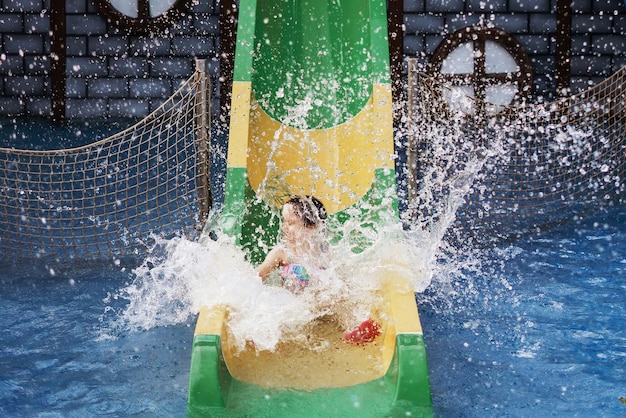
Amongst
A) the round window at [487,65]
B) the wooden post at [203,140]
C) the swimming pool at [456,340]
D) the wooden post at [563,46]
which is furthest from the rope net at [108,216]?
the wooden post at [563,46]

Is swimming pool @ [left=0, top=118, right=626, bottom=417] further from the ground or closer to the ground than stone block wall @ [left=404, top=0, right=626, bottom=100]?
closer to the ground

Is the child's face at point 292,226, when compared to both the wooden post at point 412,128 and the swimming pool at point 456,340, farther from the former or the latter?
the wooden post at point 412,128

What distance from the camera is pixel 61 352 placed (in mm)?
3846

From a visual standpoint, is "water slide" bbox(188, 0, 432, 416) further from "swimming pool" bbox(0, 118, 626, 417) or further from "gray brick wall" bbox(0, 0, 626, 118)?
"gray brick wall" bbox(0, 0, 626, 118)

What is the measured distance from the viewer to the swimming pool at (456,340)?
11.1 ft

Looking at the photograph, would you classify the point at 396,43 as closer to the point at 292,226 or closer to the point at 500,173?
the point at 500,173

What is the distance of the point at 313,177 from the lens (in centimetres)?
485

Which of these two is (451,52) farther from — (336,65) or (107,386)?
(107,386)

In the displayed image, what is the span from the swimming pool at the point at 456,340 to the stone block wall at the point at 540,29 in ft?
12.7

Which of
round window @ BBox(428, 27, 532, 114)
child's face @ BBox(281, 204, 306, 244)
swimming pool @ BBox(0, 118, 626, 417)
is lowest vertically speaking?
swimming pool @ BBox(0, 118, 626, 417)

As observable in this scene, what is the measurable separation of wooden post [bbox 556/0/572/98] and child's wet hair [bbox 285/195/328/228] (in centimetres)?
531

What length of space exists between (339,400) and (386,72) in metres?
2.33

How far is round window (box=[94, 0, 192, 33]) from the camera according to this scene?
348 inches

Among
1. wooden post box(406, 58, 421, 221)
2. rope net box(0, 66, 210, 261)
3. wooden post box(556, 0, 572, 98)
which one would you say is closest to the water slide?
wooden post box(406, 58, 421, 221)
